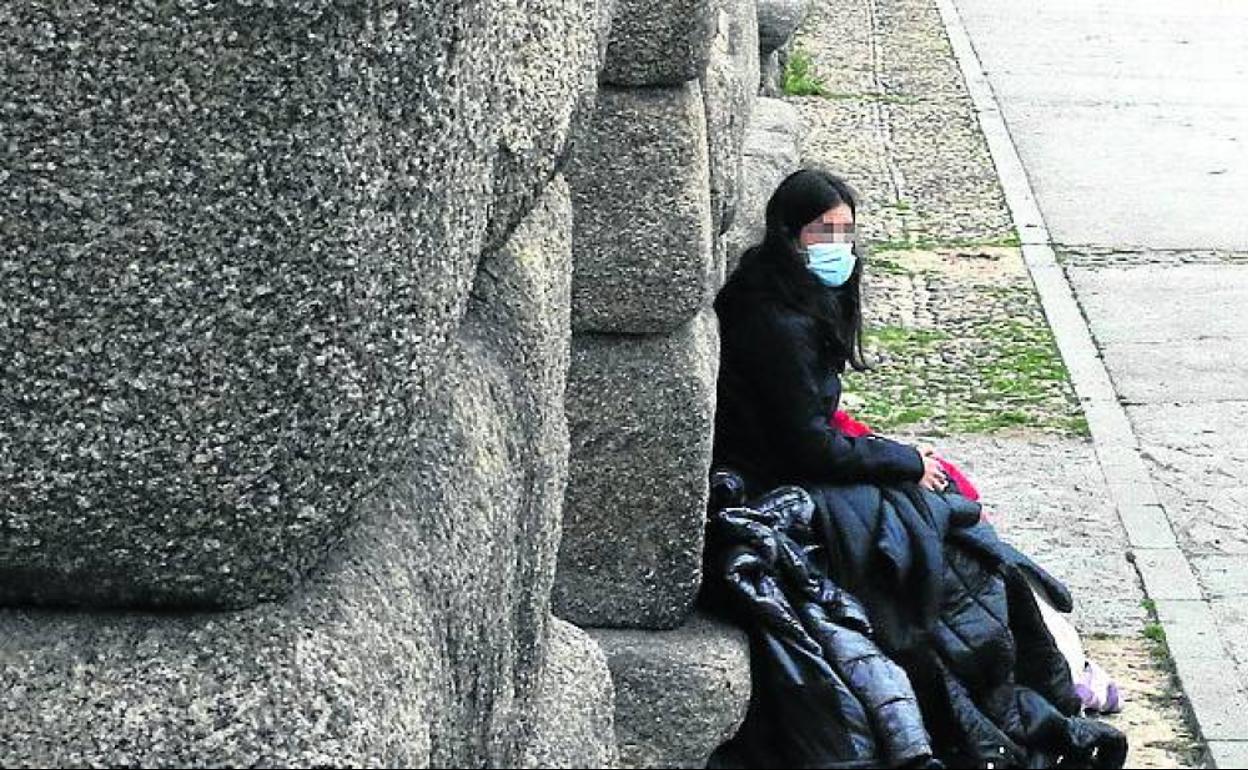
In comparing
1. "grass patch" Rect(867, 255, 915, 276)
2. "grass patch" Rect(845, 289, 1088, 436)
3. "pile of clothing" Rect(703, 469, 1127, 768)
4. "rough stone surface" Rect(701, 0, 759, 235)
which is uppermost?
"rough stone surface" Rect(701, 0, 759, 235)

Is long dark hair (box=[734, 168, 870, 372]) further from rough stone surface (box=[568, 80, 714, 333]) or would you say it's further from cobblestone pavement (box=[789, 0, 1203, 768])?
cobblestone pavement (box=[789, 0, 1203, 768])

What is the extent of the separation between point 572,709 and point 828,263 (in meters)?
2.79

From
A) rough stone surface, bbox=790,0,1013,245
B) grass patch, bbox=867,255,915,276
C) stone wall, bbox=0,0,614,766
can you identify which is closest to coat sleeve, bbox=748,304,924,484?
stone wall, bbox=0,0,614,766

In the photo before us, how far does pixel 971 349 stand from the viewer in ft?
26.1

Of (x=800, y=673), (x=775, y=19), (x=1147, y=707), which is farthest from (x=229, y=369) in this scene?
(x=775, y=19)

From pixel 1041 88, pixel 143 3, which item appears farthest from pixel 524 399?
pixel 1041 88

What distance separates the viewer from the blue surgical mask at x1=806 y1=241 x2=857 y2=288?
5020 mm

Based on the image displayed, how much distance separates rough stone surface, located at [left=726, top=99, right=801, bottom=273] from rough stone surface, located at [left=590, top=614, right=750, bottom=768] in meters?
1.47

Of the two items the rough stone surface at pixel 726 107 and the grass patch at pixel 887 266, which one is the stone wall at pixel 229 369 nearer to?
the rough stone surface at pixel 726 107

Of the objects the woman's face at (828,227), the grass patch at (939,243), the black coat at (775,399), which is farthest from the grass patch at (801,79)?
the black coat at (775,399)

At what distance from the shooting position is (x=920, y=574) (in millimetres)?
4996

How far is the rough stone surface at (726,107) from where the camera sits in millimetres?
4551

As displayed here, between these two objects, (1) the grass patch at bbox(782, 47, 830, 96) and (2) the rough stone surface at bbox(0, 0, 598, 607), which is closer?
(2) the rough stone surface at bbox(0, 0, 598, 607)

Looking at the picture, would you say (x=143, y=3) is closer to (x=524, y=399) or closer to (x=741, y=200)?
(x=524, y=399)
